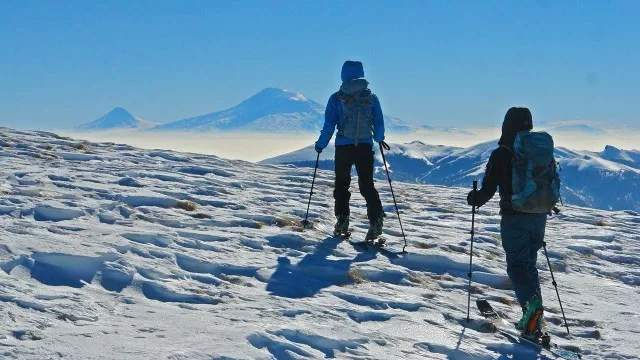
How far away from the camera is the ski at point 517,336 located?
27.0ft

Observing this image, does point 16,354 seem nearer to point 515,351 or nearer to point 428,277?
point 515,351

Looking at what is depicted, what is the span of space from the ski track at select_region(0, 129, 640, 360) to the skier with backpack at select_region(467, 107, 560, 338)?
2.37 ft

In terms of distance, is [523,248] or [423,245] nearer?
[523,248]

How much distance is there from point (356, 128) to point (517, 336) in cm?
467

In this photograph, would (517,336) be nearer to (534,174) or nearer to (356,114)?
(534,174)

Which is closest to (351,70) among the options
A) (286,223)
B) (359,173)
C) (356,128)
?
(356,128)

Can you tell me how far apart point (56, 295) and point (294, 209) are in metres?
8.15

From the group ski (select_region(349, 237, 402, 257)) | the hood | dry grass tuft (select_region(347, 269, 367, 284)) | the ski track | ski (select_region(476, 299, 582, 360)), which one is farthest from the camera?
ski (select_region(349, 237, 402, 257))

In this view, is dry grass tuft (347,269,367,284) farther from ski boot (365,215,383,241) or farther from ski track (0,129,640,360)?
ski boot (365,215,383,241)

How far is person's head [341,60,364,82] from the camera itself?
11719 millimetres

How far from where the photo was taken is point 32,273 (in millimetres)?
7945

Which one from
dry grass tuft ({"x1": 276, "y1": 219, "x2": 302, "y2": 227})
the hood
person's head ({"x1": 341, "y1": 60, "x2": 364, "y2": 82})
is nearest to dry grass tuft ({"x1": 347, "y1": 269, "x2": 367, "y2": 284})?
dry grass tuft ({"x1": 276, "y1": 219, "x2": 302, "y2": 227})

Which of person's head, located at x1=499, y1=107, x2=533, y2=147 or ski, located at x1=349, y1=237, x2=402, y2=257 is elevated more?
person's head, located at x1=499, y1=107, x2=533, y2=147

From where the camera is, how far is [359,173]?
12.2m
